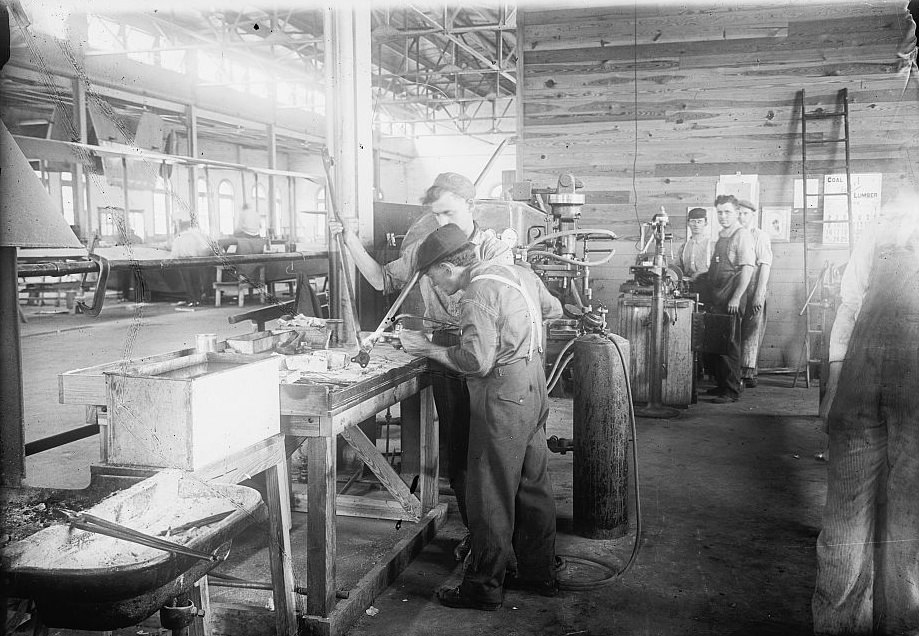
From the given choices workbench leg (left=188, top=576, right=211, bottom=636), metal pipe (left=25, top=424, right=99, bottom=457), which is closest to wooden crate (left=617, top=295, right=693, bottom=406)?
metal pipe (left=25, top=424, right=99, bottom=457)

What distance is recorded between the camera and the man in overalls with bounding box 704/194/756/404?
711 centimetres

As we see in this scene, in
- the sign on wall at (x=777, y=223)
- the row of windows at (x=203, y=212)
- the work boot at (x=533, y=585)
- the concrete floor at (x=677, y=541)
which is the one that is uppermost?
the row of windows at (x=203, y=212)

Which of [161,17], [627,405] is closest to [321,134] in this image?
[161,17]

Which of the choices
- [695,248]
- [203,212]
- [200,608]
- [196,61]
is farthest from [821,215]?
[203,212]

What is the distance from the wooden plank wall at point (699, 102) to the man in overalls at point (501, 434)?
5520 mm

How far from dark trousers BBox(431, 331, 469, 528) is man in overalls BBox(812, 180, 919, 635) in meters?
1.56

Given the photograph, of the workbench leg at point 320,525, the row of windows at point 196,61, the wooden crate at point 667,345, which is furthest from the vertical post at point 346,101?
the row of windows at point 196,61

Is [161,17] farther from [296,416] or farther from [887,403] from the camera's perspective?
[887,403]

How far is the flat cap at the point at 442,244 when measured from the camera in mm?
3512

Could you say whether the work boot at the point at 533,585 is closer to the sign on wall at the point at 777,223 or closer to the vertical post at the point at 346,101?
the vertical post at the point at 346,101

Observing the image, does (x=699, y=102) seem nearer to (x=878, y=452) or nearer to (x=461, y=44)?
(x=878, y=452)

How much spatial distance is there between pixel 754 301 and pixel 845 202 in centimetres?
172

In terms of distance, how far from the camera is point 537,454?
3.21m

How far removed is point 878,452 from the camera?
257 cm
